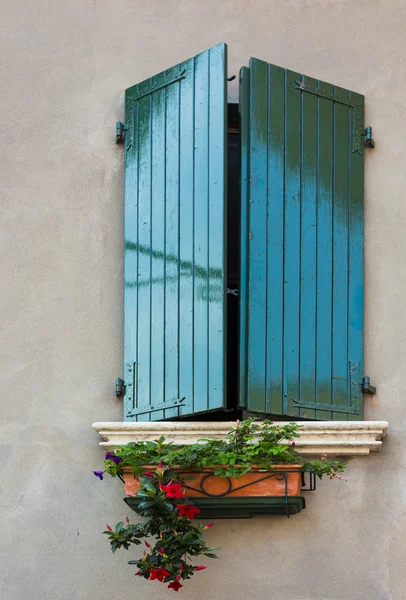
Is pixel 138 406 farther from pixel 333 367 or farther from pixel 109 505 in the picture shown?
pixel 333 367

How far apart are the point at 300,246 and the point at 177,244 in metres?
0.62

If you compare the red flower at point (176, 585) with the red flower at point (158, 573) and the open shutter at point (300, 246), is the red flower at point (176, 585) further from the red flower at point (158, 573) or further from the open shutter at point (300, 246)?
the open shutter at point (300, 246)

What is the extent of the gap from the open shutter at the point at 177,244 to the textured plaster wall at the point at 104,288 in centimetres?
17

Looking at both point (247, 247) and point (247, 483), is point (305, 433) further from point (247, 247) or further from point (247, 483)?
point (247, 247)

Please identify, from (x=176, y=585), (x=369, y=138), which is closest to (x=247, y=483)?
(x=176, y=585)

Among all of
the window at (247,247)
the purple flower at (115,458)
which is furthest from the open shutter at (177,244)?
the purple flower at (115,458)

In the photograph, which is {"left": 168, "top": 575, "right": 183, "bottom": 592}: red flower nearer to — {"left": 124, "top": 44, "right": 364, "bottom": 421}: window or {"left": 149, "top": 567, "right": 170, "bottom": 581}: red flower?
{"left": 149, "top": 567, "right": 170, "bottom": 581}: red flower

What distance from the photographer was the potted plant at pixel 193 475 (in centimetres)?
693

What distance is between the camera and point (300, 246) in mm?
7719

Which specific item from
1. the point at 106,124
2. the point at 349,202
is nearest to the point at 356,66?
the point at 349,202

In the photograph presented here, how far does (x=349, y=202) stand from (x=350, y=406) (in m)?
1.08

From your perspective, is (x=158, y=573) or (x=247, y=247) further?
(x=247, y=247)

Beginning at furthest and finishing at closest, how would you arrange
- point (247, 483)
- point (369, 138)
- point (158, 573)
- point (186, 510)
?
point (369, 138) → point (247, 483) → point (186, 510) → point (158, 573)

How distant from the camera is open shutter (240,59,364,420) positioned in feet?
24.6
